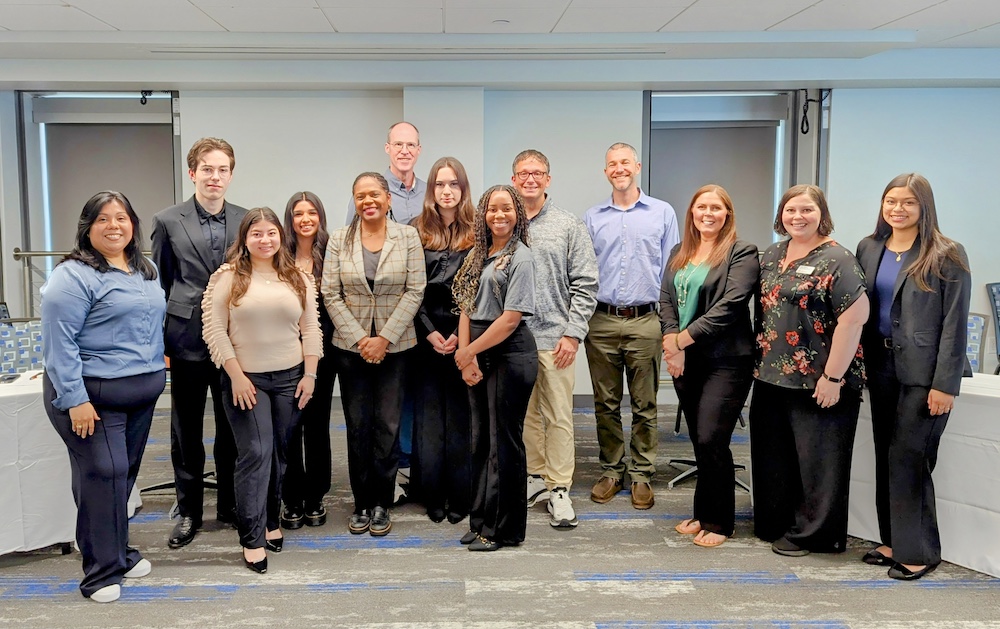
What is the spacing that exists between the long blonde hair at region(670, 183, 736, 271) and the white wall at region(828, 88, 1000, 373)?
9.49 feet

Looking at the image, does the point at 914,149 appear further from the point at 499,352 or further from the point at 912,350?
the point at 499,352

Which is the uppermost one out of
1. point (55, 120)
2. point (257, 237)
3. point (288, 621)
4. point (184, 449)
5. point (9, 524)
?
point (55, 120)

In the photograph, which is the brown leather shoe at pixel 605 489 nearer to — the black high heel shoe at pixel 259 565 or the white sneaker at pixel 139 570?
the black high heel shoe at pixel 259 565

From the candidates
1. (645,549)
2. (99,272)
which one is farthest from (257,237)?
(645,549)

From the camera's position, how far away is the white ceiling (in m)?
3.98

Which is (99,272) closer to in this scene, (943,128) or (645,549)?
(645,549)

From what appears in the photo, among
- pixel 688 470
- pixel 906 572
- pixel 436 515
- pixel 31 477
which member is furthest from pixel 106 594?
pixel 906 572

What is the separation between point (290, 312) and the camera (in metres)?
2.76

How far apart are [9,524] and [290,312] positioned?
1364 mm

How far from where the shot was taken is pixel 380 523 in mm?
3152

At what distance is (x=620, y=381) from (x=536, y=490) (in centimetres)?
69

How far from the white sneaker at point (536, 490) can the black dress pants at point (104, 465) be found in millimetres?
1749

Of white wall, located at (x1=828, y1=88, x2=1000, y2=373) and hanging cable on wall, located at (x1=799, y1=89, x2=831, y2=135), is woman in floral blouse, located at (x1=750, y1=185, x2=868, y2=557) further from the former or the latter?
hanging cable on wall, located at (x1=799, y1=89, x2=831, y2=135)

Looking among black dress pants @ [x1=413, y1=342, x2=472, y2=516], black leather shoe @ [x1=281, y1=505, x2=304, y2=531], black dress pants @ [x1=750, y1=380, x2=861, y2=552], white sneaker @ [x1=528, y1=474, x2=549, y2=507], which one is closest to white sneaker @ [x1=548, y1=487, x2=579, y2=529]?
white sneaker @ [x1=528, y1=474, x2=549, y2=507]
